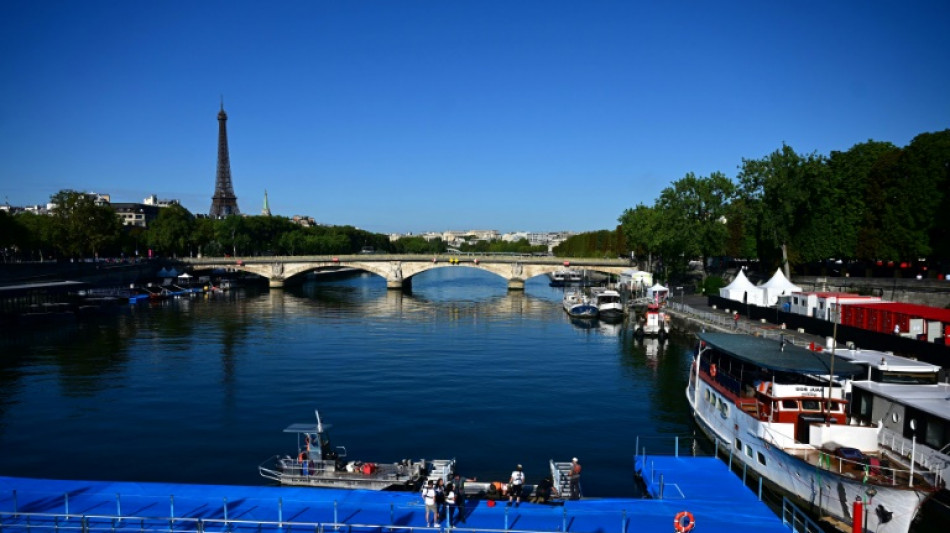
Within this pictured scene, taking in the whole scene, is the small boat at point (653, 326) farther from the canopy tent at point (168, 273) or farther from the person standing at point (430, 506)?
the canopy tent at point (168, 273)

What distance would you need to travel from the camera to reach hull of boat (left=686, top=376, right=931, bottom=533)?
64.0 ft

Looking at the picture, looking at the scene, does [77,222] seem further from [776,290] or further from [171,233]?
[776,290]

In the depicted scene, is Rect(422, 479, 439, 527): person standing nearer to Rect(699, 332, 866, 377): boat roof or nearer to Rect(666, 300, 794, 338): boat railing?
Rect(699, 332, 866, 377): boat roof

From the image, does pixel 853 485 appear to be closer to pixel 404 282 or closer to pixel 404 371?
pixel 404 371

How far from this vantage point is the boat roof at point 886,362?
27570 millimetres

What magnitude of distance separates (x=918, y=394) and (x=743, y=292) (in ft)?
127

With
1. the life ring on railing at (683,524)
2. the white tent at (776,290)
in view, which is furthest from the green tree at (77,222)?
the life ring on railing at (683,524)

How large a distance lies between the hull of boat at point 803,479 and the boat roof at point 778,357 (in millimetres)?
→ 2100

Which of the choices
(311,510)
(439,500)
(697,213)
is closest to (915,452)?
(439,500)

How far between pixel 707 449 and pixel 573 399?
9.75 meters

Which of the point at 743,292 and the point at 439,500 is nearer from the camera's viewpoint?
the point at 439,500

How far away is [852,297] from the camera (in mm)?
48812

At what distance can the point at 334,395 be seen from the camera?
38.9 meters

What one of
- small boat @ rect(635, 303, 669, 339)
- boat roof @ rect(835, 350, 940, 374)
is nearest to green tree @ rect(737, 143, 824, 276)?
small boat @ rect(635, 303, 669, 339)
